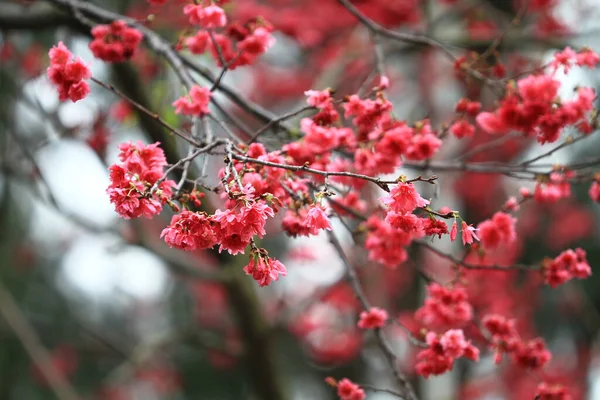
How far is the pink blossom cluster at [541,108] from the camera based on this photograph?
7.43 ft

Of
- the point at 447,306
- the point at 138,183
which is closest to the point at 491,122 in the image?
the point at 447,306

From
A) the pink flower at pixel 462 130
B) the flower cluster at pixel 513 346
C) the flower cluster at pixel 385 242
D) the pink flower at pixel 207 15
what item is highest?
the pink flower at pixel 462 130

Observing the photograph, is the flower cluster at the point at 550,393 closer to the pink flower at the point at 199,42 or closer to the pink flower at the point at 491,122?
the pink flower at the point at 491,122

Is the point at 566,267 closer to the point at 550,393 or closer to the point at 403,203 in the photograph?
the point at 550,393

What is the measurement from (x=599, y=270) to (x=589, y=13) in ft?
10.1

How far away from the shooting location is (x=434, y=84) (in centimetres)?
608

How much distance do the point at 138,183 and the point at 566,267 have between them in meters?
1.65

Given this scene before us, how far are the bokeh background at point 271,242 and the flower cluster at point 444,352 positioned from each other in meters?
0.92

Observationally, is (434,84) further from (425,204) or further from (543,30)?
(425,204)

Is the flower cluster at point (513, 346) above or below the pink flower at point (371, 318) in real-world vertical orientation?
above

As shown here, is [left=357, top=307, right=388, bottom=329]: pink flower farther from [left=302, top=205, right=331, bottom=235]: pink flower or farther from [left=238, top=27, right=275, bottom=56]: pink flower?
[left=238, top=27, right=275, bottom=56]: pink flower

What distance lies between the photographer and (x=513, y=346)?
7.68 ft

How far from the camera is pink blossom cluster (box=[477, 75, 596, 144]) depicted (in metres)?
2.26

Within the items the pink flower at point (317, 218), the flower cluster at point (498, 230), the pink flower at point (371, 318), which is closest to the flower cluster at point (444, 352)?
the pink flower at point (371, 318)
